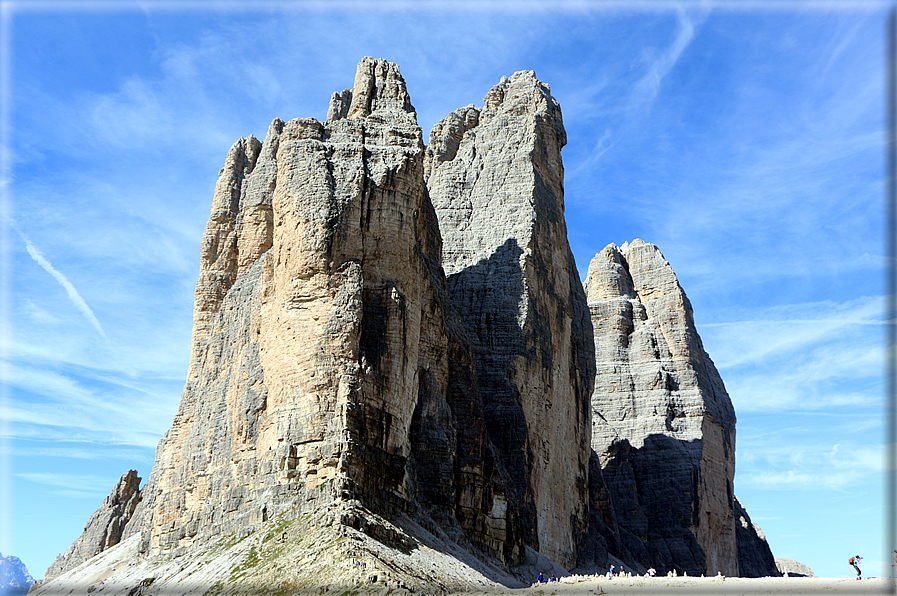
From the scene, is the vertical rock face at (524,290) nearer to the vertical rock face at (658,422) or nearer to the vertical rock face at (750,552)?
the vertical rock face at (658,422)

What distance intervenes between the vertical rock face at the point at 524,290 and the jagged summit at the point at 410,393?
0.78 ft

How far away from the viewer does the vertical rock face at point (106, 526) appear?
99250 millimetres

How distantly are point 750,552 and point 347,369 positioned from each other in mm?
84974

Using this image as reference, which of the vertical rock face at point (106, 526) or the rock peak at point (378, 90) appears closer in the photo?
the rock peak at point (378, 90)

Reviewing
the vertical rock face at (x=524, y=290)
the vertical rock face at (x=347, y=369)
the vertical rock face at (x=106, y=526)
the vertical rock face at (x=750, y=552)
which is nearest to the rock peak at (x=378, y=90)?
the vertical rock face at (x=347, y=369)

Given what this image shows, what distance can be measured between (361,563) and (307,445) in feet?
33.5

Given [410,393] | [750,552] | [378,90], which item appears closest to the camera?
[410,393]

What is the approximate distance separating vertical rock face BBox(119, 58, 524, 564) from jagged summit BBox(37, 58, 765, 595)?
0.15m

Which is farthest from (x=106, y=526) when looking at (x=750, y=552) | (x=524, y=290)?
(x=750, y=552)

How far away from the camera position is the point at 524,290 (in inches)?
3243

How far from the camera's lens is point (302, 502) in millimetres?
49969

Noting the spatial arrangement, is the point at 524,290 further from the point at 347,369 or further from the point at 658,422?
the point at 658,422

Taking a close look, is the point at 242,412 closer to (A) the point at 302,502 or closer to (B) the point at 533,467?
(A) the point at 302,502

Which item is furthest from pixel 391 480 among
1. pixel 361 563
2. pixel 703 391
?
pixel 703 391
